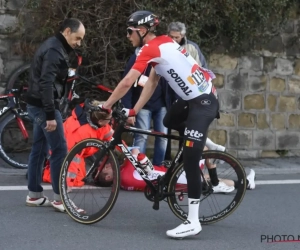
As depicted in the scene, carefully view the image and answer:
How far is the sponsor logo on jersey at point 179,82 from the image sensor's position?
5.68 m

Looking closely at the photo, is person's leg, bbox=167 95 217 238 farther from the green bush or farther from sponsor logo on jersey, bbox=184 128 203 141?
the green bush

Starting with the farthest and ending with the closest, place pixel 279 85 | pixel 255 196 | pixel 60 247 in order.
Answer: pixel 279 85 → pixel 255 196 → pixel 60 247

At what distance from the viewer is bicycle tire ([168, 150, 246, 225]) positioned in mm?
6043

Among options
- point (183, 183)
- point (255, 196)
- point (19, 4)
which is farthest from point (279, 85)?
point (183, 183)

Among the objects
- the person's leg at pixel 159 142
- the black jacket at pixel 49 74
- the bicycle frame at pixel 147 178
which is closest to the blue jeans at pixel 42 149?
the black jacket at pixel 49 74

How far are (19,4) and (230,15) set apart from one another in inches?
119

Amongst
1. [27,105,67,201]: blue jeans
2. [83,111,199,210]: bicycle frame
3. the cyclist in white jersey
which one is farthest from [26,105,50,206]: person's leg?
the cyclist in white jersey

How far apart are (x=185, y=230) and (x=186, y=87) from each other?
1.21 m

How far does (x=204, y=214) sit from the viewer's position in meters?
6.36

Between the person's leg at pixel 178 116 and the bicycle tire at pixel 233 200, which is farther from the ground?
the person's leg at pixel 178 116

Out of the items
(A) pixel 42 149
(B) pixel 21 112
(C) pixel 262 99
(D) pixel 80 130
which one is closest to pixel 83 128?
(D) pixel 80 130

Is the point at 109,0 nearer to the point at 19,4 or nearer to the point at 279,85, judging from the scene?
the point at 19,4

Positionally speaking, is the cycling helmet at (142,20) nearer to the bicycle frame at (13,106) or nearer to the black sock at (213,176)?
the black sock at (213,176)

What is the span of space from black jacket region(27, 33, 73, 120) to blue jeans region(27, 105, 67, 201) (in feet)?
0.40
